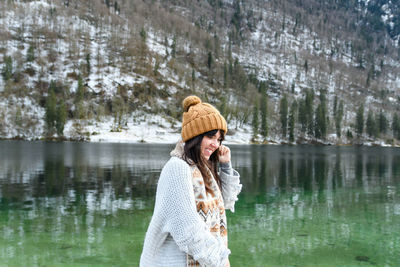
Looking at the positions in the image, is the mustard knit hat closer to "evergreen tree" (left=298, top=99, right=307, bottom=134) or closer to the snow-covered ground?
the snow-covered ground

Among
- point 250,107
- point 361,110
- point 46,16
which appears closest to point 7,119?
point 46,16

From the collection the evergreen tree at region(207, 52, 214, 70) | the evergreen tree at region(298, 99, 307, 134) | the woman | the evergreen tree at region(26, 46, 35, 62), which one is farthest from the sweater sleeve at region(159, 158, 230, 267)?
the evergreen tree at region(207, 52, 214, 70)

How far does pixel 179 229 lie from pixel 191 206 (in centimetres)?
20

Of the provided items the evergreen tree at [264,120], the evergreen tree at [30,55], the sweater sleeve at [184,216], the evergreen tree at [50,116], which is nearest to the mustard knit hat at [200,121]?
the sweater sleeve at [184,216]

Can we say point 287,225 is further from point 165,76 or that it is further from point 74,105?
point 165,76

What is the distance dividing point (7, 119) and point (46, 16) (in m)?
87.4

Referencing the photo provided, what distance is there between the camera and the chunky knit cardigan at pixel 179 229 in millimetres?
2609

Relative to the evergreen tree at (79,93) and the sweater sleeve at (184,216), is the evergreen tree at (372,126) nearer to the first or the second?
the evergreen tree at (79,93)

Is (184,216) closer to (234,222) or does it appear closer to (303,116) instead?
(234,222)

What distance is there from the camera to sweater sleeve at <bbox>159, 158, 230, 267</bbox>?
2.61m

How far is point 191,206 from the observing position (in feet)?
8.61

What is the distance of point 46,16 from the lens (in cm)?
17662

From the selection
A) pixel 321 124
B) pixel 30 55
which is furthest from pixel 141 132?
pixel 321 124

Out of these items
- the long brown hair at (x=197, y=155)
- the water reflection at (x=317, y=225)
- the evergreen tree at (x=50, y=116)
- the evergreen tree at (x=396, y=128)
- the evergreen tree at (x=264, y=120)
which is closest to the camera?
the long brown hair at (x=197, y=155)
